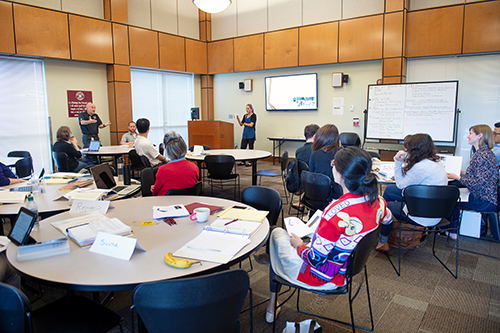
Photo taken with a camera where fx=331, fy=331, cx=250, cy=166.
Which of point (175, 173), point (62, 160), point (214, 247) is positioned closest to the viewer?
point (214, 247)

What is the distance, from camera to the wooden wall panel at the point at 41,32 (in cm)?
681

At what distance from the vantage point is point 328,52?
8406 millimetres

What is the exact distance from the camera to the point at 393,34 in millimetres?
7527

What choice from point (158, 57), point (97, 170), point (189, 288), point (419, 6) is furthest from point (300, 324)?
point (158, 57)

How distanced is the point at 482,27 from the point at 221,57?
21.7 ft

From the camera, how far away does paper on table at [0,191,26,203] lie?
2584 mm

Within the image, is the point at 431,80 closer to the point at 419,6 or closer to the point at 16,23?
the point at 419,6

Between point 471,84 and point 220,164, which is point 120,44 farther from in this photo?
point 471,84

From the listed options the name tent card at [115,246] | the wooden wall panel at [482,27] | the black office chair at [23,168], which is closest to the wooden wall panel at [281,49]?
the wooden wall panel at [482,27]

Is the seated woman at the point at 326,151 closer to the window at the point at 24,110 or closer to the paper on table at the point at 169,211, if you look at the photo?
the paper on table at the point at 169,211

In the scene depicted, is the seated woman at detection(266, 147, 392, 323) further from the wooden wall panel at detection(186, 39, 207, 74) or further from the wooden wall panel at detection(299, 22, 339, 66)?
the wooden wall panel at detection(186, 39, 207, 74)

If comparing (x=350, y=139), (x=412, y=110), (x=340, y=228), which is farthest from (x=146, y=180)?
(x=412, y=110)

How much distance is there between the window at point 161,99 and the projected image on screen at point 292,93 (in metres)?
2.71

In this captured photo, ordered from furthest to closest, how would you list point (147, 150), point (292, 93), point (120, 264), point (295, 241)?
point (292, 93) < point (147, 150) < point (295, 241) < point (120, 264)
